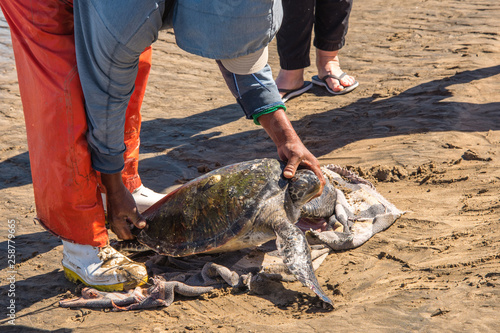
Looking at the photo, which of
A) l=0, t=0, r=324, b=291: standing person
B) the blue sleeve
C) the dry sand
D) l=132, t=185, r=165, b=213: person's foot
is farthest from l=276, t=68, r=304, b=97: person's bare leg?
the blue sleeve

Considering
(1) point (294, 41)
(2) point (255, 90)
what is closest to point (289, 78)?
(1) point (294, 41)

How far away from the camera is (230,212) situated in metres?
2.13

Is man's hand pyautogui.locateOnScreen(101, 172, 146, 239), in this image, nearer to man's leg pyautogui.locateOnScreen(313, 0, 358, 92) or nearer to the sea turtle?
the sea turtle

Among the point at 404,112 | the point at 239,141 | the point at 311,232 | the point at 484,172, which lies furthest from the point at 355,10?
the point at 311,232

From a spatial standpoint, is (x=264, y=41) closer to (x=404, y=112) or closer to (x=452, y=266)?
(x=452, y=266)

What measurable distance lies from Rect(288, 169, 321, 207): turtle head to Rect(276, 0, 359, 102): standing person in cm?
205

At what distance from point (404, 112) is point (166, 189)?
1.87 meters

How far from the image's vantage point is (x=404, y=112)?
360 centimetres

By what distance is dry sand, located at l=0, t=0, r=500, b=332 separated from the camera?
1.77m

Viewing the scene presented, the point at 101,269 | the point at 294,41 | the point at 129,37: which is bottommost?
the point at 101,269

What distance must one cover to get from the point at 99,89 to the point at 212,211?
77 centimetres

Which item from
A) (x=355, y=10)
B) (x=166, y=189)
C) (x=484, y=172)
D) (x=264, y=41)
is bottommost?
(x=166, y=189)

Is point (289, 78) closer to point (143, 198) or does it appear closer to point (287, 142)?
point (143, 198)

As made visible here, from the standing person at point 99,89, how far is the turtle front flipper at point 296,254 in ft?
0.84
